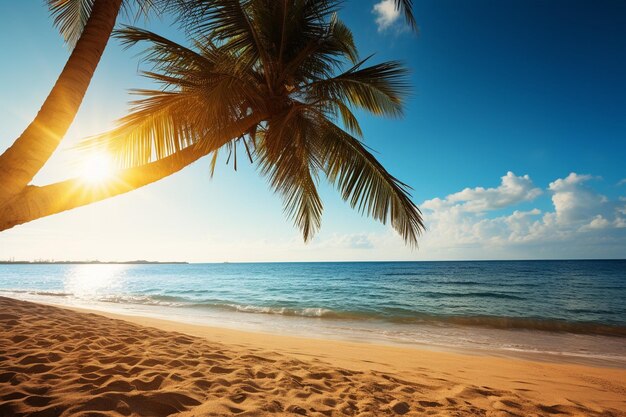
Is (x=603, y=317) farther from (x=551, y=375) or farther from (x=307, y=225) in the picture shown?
(x=307, y=225)

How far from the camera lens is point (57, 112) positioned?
1657 mm

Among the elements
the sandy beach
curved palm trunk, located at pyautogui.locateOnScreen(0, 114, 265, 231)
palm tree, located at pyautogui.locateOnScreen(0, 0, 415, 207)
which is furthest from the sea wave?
palm tree, located at pyautogui.locateOnScreen(0, 0, 415, 207)

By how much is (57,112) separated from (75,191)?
0.46m

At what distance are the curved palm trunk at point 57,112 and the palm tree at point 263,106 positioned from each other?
0.22m

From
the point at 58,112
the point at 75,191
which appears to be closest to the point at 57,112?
the point at 58,112

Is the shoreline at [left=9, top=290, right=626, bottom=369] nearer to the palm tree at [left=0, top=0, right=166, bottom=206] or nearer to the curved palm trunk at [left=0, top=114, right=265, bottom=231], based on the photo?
the curved palm trunk at [left=0, top=114, right=265, bottom=231]

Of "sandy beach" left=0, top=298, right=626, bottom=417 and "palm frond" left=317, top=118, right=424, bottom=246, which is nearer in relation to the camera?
"sandy beach" left=0, top=298, right=626, bottom=417

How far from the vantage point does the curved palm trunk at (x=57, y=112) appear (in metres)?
1.47

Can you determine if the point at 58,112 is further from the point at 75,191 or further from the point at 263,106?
the point at 263,106

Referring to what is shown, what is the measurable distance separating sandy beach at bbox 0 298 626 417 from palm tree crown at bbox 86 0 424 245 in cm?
205

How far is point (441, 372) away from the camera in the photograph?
4707mm

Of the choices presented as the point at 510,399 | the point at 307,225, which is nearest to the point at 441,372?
the point at 510,399

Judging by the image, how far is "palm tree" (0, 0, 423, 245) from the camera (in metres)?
3.01

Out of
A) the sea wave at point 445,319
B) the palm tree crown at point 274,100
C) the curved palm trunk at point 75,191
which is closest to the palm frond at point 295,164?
the palm tree crown at point 274,100
